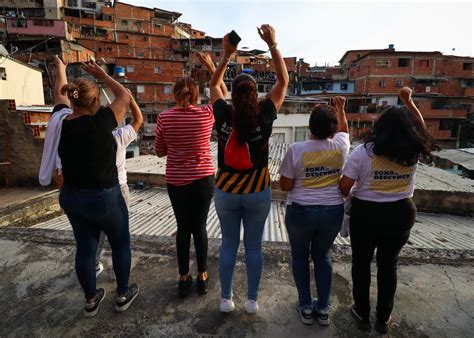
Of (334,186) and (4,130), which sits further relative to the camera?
Answer: (4,130)

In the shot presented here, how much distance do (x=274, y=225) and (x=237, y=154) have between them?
4608 millimetres

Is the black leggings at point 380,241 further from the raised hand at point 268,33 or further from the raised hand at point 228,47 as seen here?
the raised hand at point 228,47

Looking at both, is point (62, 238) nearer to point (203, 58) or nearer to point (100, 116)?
point (100, 116)

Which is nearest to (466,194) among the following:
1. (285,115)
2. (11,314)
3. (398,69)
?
(11,314)

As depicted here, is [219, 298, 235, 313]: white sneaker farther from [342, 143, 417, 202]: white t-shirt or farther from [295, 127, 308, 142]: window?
[295, 127, 308, 142]: window

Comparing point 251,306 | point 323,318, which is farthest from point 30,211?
point 323,318

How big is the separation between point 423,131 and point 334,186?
2.31 feet

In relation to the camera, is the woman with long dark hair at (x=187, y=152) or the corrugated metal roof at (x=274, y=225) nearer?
the woman with long dark hair at (x=187, y=152)

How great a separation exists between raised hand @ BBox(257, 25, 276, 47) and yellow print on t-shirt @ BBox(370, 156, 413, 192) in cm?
113

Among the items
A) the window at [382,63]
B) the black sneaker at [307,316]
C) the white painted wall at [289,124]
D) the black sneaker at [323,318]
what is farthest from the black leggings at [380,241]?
the window at [382,63]

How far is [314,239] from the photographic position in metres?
2.04

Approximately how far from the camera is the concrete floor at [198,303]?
2074mm

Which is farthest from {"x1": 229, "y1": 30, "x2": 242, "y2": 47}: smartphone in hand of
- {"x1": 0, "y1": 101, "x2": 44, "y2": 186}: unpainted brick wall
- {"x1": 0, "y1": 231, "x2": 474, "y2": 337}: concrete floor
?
{"x1": 0, "y1": 101, "x2": 44, "y2": 186}: unpainted brick wall

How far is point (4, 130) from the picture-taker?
9961mm
